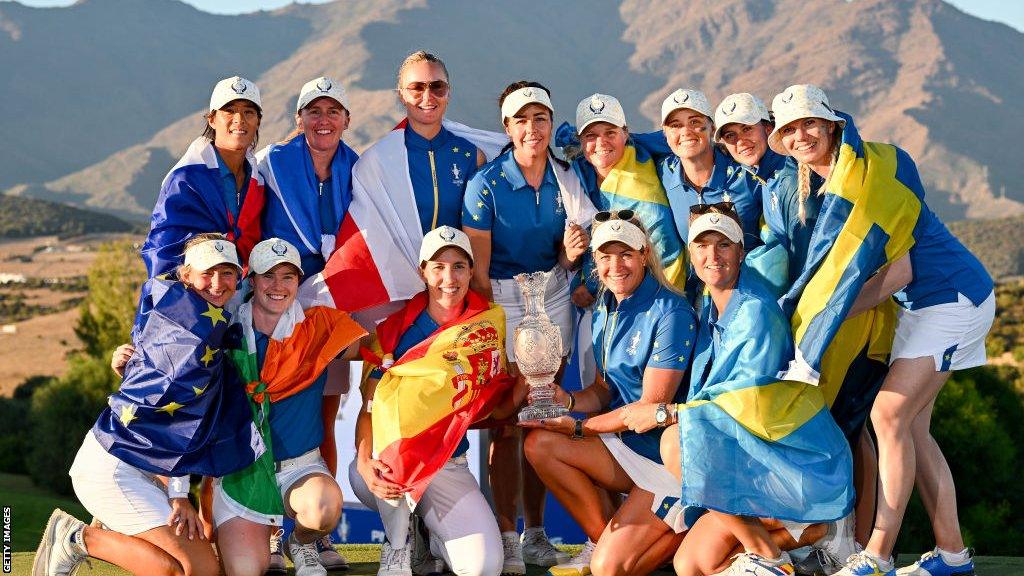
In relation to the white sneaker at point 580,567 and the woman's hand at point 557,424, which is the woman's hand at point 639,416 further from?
the white sneaker at point 580,567

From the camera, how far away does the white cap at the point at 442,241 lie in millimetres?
6148

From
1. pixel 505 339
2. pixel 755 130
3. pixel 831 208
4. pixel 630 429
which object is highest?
pixel 755 130

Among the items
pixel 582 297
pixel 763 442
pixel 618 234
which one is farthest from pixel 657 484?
pixel 618 234

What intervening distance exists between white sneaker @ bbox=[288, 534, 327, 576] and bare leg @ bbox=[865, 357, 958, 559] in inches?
109

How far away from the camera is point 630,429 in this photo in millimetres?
6047

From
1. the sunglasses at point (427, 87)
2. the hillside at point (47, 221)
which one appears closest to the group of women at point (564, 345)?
Answer: the sunglasses at point (427, 87)

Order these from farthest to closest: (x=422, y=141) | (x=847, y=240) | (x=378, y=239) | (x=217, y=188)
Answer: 1. (x=422, y=141)
2. (x=378, y=239)
3. (x=217, y=188)
4. (x=847, y=240)

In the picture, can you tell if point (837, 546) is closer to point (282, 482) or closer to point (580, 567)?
point (580, 567)

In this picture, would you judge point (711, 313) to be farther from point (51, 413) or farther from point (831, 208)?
point (51, 413)

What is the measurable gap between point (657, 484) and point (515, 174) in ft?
6.01

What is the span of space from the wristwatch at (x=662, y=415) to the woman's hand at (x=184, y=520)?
2318 mm

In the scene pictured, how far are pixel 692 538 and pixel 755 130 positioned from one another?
2.09 metres

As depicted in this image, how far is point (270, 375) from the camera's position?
19.8 feet

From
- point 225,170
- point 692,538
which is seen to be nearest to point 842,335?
point 692,538
